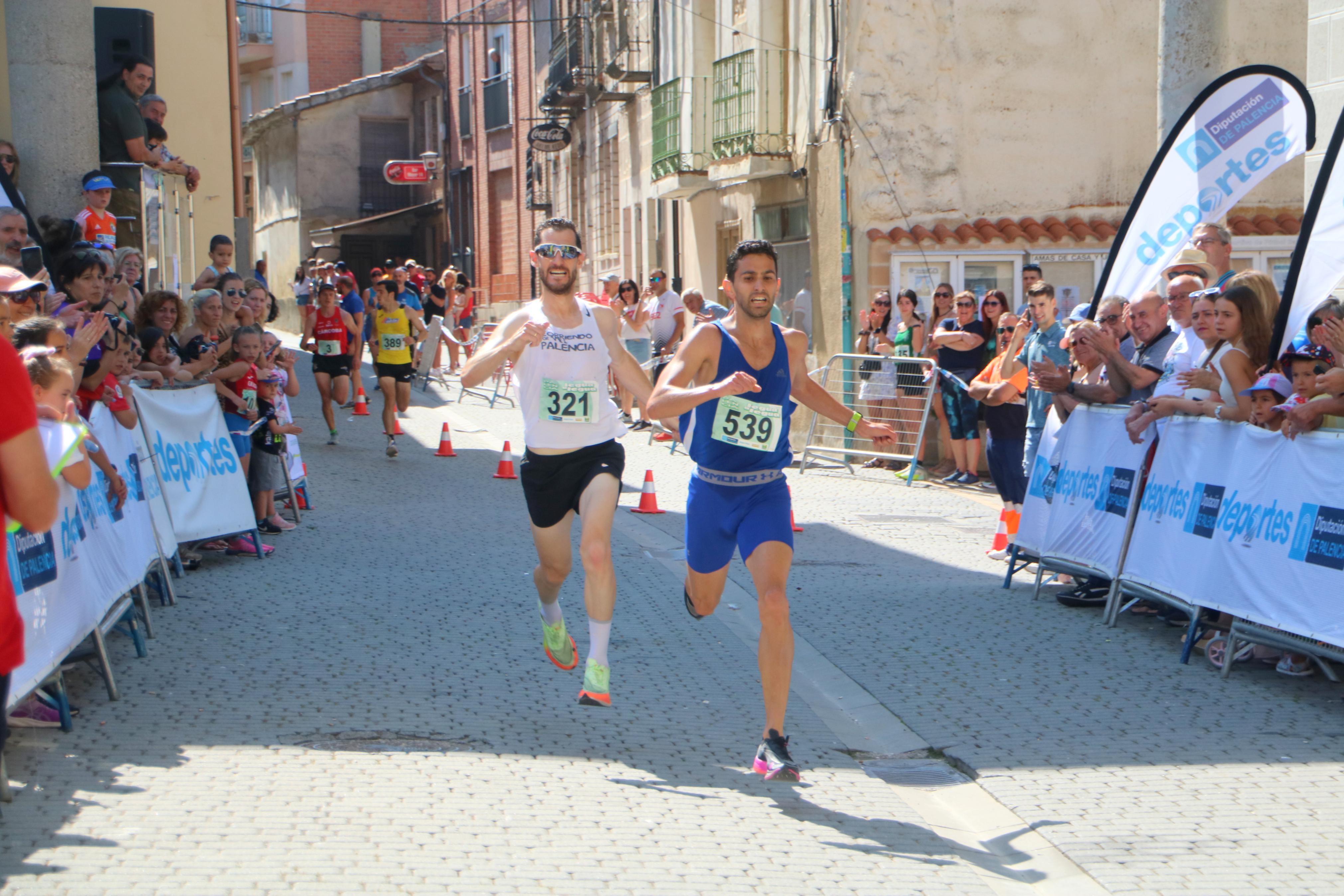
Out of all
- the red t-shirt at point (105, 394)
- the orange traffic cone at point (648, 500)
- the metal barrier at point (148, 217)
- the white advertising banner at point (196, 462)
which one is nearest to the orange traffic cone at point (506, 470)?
the orange traffic cone at point (648, 500)

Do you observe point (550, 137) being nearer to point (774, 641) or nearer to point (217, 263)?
point (217, 263)

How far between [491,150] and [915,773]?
125ft

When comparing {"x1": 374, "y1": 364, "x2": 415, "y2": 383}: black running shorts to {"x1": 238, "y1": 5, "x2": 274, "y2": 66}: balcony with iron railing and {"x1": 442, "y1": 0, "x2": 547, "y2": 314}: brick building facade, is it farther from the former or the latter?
{"x1": 238, "y1": 5, "x2": 274, "y2": 66}: balcony with iron railing

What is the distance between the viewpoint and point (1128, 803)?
5.10 m

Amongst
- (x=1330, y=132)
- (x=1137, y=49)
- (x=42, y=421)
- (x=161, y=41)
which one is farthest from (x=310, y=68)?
(x=42, y=421)

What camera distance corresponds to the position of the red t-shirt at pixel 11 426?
309 centimetres

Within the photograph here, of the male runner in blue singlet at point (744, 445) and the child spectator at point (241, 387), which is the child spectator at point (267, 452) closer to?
the child spectator at point (241, 387)

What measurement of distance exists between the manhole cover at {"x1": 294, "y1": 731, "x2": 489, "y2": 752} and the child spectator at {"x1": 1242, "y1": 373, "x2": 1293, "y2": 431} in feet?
13.6

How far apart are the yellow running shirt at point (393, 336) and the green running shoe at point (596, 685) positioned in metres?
12.0

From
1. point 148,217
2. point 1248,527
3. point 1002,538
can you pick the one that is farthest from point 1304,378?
point 148,217

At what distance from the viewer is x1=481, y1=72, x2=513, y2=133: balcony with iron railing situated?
40.2 m

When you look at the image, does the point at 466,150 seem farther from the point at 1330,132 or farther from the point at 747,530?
the point at 747,530

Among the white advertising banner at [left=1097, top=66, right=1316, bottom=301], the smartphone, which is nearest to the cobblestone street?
the smartphone

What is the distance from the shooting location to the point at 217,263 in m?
13.4
